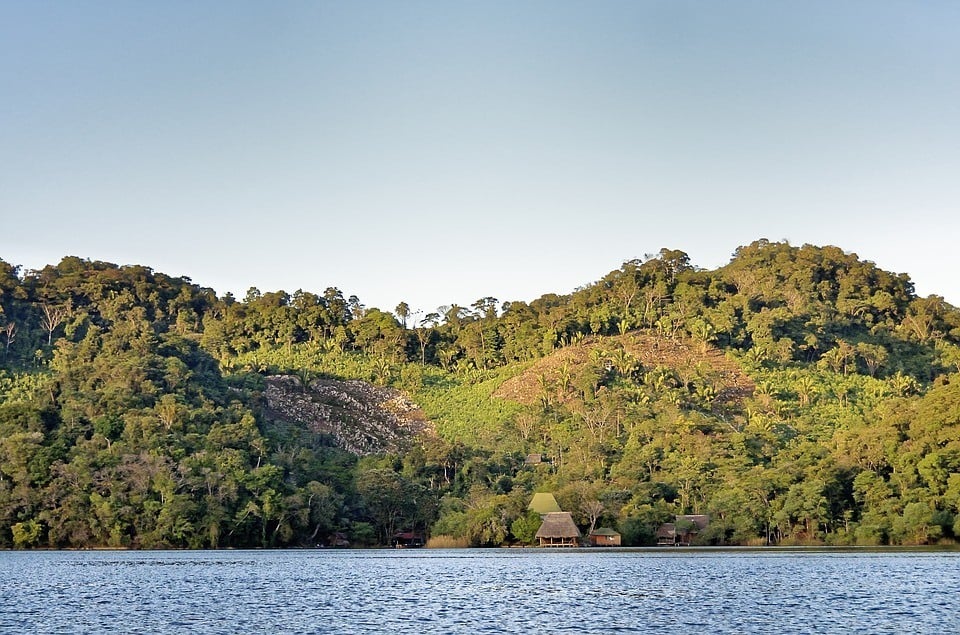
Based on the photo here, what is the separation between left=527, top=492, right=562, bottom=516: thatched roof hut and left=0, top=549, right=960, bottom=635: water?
59.7ft

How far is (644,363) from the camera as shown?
120 metres

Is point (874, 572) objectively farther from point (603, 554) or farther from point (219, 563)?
point (219, 563)

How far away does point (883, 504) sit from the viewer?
76.0 meters

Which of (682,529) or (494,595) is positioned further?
(682,529)

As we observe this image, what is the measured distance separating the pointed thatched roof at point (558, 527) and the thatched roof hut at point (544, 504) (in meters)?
0.82

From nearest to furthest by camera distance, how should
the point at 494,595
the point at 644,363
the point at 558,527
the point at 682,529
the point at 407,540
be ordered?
1. the point at 494,595
2. the point at 682,529
3. the point at 558,527
4. the point at 407,540
5. the point at 644,363

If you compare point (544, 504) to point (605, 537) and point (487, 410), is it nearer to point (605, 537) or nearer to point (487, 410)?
point (605, 537)

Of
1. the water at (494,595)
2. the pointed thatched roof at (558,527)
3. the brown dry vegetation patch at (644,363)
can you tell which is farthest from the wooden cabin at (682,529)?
the brown dry vegetation patch at (644,363)

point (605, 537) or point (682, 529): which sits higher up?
point (682, 529)

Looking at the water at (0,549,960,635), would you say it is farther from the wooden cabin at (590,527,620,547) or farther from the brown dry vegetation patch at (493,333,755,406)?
the brown dry vegetation patch at (493,333,755,406)

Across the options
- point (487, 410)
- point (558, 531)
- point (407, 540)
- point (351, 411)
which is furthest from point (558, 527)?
point (351, 411)

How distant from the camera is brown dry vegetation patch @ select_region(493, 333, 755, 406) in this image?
11550 centimetres

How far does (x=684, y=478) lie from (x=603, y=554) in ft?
52.5

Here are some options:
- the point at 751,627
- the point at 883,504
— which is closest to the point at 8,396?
the point at 883,504
